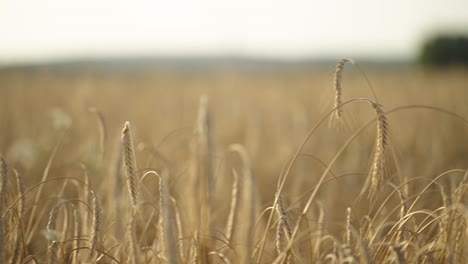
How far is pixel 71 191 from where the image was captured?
225 centimetres

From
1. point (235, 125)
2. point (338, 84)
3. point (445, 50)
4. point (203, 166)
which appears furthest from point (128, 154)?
point (445, 50)

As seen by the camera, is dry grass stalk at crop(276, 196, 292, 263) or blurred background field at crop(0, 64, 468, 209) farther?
blurred background field at crop(0, 64, 468, 209)

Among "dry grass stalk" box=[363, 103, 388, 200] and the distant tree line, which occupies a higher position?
the distant tree line

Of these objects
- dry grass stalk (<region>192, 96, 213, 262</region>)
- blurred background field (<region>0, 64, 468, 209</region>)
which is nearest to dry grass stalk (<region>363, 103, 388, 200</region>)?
dry grass stalk (<region>192, 96, 213, 262</region>)

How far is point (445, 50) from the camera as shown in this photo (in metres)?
19.8

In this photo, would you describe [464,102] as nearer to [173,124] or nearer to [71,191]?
[173,124]

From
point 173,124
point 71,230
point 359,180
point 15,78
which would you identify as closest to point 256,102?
point 173,124

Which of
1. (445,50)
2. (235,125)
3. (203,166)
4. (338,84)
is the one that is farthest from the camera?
(445,50)

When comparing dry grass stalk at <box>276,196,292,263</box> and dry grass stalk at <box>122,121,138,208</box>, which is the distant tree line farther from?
dry grass stalk at <box>122,121,138,208</box>

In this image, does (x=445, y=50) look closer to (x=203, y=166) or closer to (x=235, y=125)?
(x=235, y=125)

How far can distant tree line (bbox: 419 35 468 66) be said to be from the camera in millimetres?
19750

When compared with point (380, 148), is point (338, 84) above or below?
above

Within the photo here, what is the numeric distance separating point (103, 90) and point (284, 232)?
4778 mm

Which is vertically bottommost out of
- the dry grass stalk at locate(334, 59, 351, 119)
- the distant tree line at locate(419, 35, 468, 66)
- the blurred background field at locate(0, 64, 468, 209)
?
the blurred background field at locate(0, 64, 468, 209)
